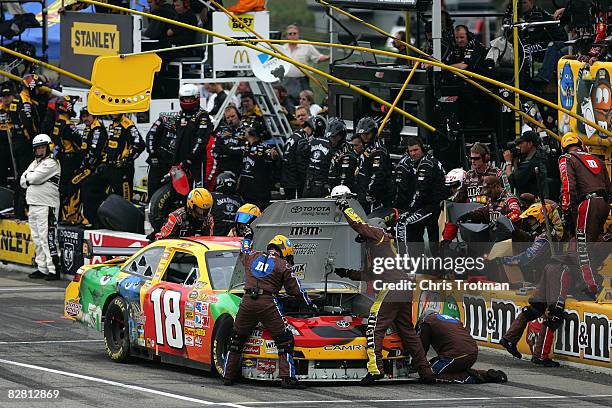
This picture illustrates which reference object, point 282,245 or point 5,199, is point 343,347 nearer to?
point 282,245

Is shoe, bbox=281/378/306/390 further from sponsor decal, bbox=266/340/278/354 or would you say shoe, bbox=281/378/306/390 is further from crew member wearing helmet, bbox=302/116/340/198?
crew member wearing helmet, bbox=302/116/340/198

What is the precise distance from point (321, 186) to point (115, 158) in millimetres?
4039

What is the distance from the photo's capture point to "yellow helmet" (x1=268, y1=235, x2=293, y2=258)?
14.0 meters

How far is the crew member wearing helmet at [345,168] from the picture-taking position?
18938 mm

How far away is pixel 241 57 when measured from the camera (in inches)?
909

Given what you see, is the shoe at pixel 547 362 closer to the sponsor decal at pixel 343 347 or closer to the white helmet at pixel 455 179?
the sponsor decal at pixel 343 347

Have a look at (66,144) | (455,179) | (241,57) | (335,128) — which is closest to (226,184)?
(335,128)

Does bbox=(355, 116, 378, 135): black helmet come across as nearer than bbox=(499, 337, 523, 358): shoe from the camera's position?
No

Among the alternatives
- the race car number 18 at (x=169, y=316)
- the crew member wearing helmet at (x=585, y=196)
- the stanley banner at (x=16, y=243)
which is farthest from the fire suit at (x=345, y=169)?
the stanley banner at (x=16, y=243)

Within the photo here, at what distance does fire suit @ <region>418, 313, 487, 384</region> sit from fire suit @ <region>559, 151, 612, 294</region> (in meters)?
1.72

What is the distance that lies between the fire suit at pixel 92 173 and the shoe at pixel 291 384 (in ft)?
31.7

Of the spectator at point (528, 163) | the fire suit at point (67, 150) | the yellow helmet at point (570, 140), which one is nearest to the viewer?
the yellow helmet at point (570, 140)

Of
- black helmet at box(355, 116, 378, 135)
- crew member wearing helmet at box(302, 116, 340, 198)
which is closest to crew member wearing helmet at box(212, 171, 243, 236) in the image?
crew member wearing helmet at box(302, 116, 340, 198)

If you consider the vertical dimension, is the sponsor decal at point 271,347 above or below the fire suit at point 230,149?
below
